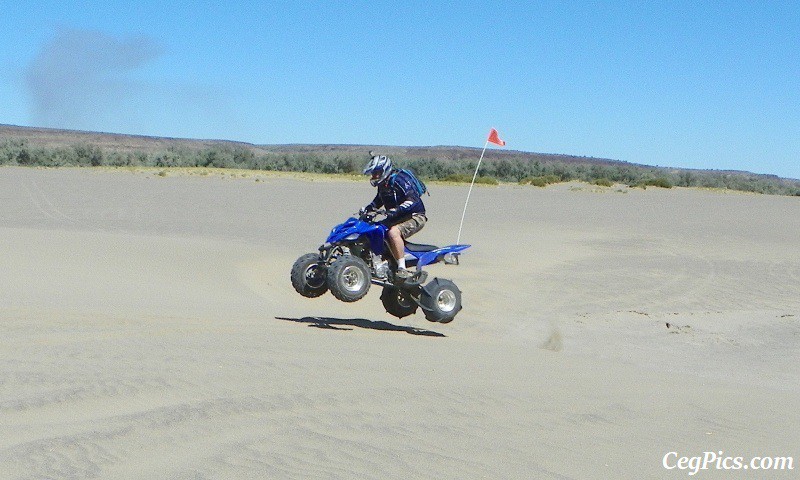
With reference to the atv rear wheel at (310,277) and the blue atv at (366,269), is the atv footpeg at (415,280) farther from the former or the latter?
the atv rear wheel at (310,277)

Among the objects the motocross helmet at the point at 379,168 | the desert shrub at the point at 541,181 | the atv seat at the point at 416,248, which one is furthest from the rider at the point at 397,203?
the desert shrub at the point at 541,181

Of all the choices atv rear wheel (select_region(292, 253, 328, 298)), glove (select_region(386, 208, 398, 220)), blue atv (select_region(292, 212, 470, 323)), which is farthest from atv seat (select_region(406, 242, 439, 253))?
atv rear wheel (select_region(292, 253, 328, 298))

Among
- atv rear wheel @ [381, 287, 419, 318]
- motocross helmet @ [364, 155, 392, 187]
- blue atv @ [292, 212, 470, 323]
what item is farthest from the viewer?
atv rear wheel @ [381, 287, 419, 318]

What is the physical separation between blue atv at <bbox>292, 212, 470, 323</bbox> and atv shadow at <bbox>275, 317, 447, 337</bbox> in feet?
0.95

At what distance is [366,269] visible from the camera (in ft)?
34.1

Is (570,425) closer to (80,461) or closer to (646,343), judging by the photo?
(80,461)

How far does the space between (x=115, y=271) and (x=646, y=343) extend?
7282 mm

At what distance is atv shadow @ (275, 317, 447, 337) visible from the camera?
425 inches

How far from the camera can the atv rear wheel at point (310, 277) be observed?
10.7 metres

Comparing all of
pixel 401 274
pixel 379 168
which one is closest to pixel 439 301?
pixel 401 274

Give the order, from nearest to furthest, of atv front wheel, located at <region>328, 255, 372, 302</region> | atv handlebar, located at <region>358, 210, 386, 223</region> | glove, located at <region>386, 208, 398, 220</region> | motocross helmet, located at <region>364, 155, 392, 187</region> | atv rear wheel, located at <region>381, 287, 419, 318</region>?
1. atv front wheel, located at <region>328, 255, 372, 302</region>
2. motocross helmet, located at <region>364, 155, 392, 187</region>
3. glove, located at <region>386, 208, 398, 220</region>
4. atv handlebar, located at <region>358, 210, 386, 223</region>
5. atv rear wheel, located at <region>381, 287, 419, 318</region>

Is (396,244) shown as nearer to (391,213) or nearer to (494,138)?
(391,213)

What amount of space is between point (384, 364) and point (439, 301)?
3.27 meters

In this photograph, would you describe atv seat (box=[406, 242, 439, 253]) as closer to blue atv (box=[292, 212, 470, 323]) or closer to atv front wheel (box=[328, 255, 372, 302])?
blue atv (box=[292, 212, 470, 323])
